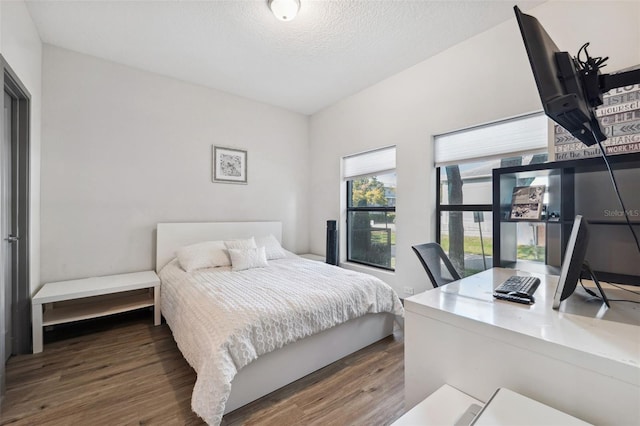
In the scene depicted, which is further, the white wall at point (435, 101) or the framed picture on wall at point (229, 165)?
the framed picture on wall at point (229, 165)

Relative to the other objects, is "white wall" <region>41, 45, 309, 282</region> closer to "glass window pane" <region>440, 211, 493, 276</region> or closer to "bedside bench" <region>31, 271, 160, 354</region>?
"bedside bench" <region>31, 271, 160, 354</region>

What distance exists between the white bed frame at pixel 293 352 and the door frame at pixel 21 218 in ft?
3.49

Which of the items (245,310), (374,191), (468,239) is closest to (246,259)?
(245,310)

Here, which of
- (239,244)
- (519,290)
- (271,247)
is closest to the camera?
(519,290)

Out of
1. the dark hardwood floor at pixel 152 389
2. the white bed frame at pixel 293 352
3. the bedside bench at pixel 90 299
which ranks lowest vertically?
the dark hardwood floor at pixel 152 389

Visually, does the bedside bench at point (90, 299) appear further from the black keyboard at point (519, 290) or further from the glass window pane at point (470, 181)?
the glass window pane at point (470, 181)

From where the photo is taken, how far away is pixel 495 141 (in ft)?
8.29

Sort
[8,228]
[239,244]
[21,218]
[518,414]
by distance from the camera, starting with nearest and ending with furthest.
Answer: [518,414] < [8,228] < [21,218] < [239,244]

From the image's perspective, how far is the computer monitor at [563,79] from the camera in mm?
868

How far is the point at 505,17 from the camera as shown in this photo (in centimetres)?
230

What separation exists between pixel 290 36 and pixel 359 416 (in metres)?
3.03

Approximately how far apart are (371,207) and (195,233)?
234cm

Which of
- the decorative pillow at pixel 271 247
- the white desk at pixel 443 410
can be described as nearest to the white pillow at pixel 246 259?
the decorative pillow at pixel 271 247

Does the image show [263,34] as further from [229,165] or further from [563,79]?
[563,79]
